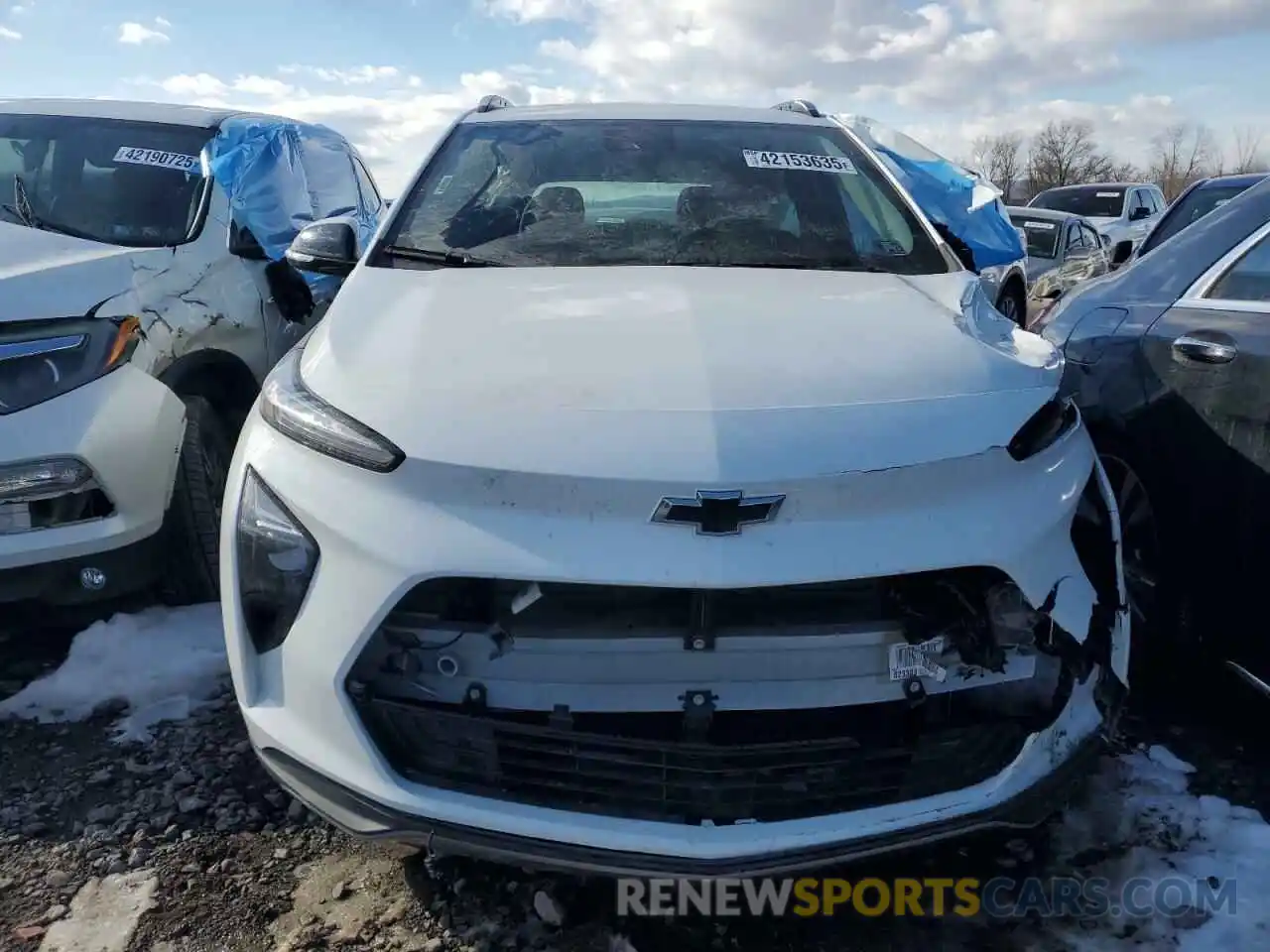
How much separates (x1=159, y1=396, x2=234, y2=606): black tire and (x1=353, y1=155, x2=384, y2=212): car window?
310 centimetres

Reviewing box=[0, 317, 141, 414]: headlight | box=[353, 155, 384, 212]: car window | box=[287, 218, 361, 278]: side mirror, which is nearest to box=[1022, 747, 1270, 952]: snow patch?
box=[287, 218, 361, 278]: side mirror

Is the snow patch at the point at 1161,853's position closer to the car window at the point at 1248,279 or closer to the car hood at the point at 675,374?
the car hood at the point at 675,374

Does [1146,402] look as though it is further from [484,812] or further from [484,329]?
[484,812]

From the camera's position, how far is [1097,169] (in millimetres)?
58188

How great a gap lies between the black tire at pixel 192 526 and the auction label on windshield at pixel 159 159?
125 cm

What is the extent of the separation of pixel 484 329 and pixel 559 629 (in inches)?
29.4

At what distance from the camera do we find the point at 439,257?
2.90m

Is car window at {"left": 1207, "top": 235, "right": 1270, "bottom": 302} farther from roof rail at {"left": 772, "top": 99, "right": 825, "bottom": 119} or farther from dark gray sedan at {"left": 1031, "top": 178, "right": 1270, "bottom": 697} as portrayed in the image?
roof rail at {"left": 772, "top": 99, "right": 825, "bottom": 119}

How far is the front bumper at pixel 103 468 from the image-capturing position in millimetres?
2791

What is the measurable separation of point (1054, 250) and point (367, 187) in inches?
307

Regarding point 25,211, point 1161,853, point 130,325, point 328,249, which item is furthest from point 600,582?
point 25,211

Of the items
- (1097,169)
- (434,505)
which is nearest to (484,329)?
(434,505)

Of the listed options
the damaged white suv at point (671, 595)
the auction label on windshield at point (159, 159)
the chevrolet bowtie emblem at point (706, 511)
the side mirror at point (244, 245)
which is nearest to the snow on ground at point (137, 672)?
the damaged white suv at point (671, 595)

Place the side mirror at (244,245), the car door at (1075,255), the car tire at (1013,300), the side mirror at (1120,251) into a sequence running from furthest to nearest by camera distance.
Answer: the car door at (1075,255)
the car tire at (1013,300)
the side mirror at (1120,251)
the side mirror at (244,245)
